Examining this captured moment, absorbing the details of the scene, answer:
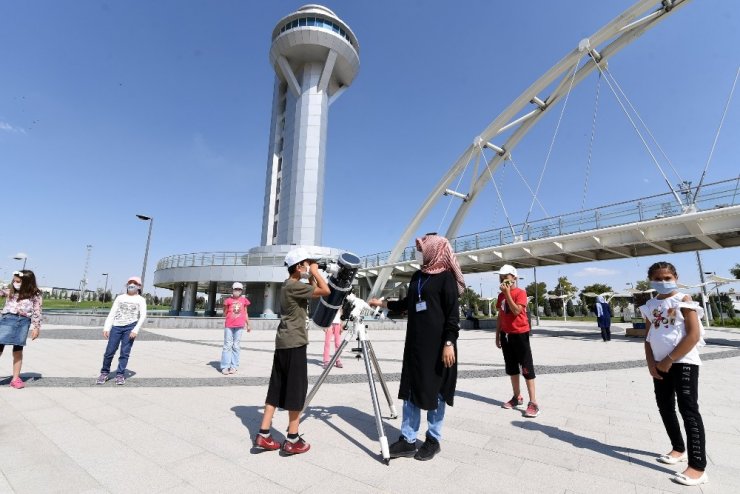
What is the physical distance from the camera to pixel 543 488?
2482mm

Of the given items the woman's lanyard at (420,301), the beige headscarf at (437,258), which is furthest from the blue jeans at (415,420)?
the beige headscarf at (437,258)

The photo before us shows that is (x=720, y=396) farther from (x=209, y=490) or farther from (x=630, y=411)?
(x=209, y=490)

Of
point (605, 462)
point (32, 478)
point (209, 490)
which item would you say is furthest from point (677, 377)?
point (32, 478)

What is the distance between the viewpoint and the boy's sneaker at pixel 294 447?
9.88ft

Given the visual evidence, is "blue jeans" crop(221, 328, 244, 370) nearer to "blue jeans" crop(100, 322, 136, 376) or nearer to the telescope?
"blue jeans" crop(100, 322, 136, 376)

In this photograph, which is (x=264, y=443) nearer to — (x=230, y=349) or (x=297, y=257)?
(x=297, y=257)

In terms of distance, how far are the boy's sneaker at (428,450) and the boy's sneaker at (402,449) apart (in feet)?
0.24

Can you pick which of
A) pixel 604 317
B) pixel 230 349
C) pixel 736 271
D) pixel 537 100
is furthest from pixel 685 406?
pixel 736 271

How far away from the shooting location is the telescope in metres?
3.37

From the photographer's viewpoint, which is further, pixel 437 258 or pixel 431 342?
pixel 437 258

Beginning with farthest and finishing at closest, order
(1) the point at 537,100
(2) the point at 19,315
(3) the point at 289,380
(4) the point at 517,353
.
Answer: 1. (1) the point at 537,100
2. (2) the point at 19,315
3. (4) the point at 517,353
4. (3) the point at 289,380

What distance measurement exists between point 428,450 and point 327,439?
104cm

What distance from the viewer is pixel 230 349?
6.85 metres

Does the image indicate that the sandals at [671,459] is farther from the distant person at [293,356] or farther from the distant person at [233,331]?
Answer: the distant person at [233,331]
